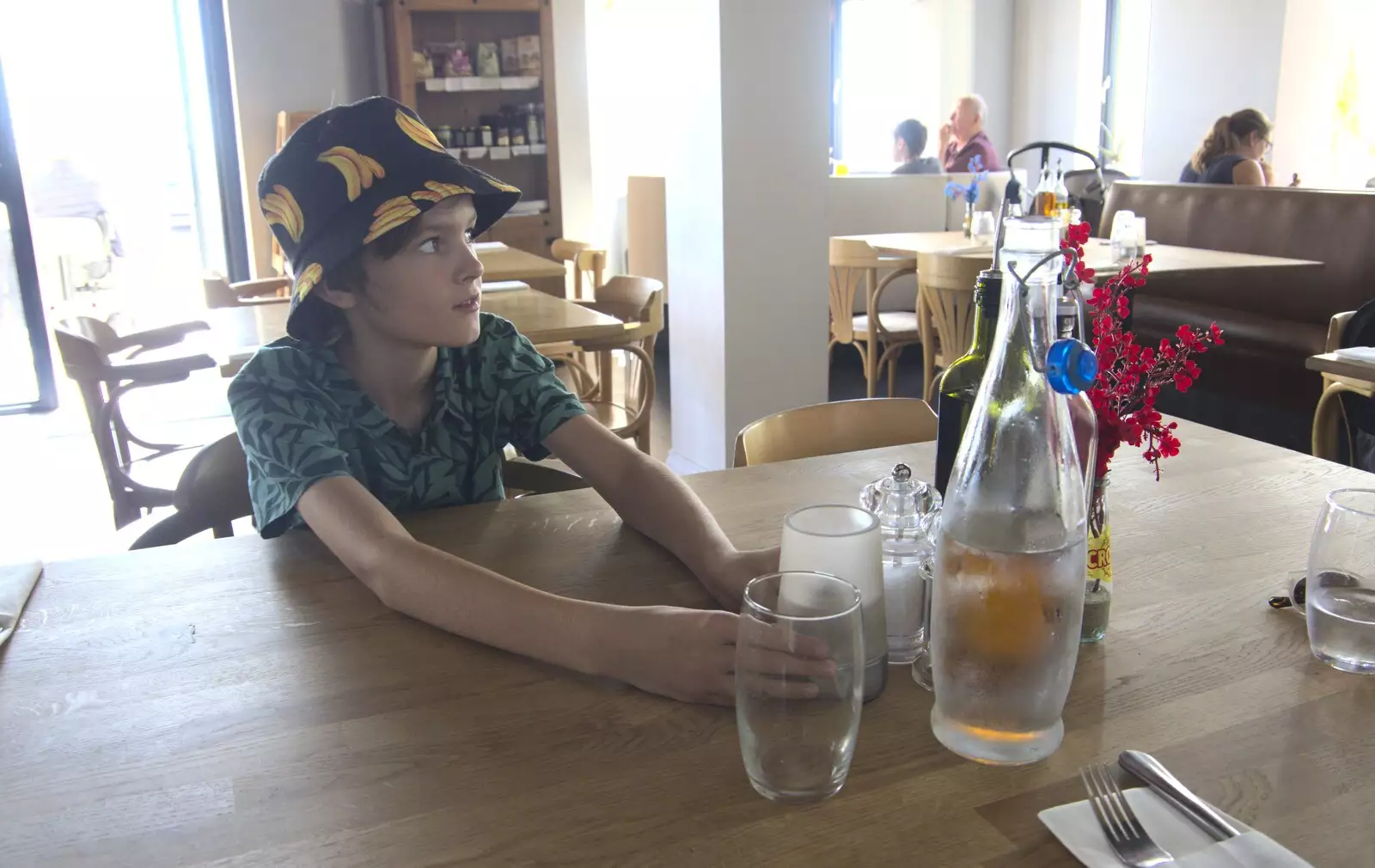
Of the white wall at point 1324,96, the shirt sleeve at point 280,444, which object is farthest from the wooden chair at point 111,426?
the white wall at point 1324,96

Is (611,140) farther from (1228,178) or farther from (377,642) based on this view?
(377,642)

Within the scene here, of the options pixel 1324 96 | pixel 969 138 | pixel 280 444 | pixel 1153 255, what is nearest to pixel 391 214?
pixel 280 444

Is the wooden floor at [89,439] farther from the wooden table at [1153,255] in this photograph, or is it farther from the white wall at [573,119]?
the white wall at [573,119]

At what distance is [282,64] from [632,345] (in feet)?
12.0

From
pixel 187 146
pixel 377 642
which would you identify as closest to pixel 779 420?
pixel 377 642

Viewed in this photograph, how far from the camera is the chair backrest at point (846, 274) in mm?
4598

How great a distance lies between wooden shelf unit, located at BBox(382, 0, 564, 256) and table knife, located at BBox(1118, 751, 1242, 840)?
207 inches

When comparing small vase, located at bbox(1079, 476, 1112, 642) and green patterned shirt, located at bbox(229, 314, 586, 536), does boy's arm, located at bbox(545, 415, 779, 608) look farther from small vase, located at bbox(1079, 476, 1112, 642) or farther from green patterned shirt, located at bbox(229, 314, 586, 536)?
small vase, located at bbox(1079, 476, 1112, 642)

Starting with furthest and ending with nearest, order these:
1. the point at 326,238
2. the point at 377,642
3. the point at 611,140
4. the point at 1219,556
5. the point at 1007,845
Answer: the point at 611,140
the point at 326,238
the point at 1219,556
the point at 377,642
the point at 1007,845

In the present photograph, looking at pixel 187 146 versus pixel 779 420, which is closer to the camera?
pixel 779 420

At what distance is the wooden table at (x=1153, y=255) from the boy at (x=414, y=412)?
8.43 feet

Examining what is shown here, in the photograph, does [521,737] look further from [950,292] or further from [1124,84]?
[1124,84]

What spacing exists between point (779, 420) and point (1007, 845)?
1.05m

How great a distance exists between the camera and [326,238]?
1211 mm
